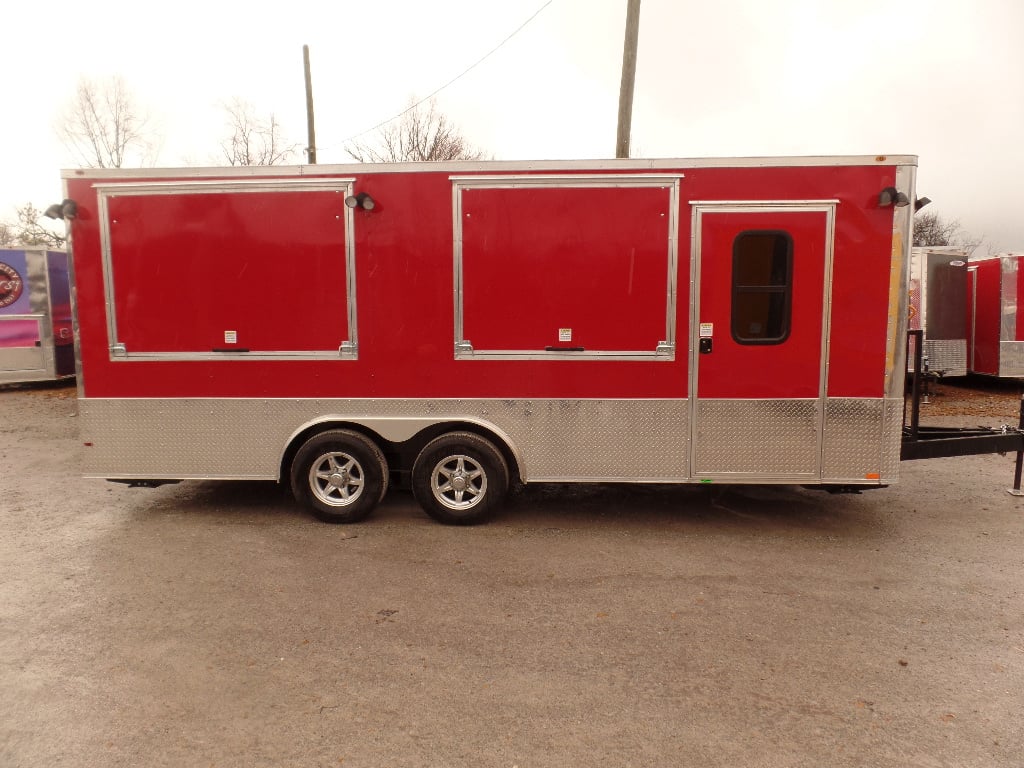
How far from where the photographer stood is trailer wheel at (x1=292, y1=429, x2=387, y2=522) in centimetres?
571

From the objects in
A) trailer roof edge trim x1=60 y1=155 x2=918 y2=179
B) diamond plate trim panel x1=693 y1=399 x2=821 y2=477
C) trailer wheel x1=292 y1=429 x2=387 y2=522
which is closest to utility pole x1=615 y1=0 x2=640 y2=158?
trailer roof edge trim x1=60 y1=155 x2=918 y2=179

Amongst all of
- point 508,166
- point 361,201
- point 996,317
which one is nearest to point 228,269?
point 361,201

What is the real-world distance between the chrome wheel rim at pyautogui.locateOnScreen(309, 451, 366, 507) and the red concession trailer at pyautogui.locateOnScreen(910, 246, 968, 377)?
11.3 meters

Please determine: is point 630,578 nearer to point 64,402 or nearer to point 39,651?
point 39,651

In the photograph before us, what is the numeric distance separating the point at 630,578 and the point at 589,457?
120cm

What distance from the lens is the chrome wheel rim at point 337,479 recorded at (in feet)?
19.0

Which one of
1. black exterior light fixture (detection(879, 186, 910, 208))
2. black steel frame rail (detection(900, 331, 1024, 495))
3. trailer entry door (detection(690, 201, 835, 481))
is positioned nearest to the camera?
black exterior light fixture (detection(879, 186, 910, 208))

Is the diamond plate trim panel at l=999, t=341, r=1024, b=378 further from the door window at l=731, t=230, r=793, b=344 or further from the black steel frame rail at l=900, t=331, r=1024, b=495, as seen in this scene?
the door window at l=731, t=230, r=793, b=344

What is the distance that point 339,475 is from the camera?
5.80 meters

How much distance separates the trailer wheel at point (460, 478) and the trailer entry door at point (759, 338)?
66.0 inches

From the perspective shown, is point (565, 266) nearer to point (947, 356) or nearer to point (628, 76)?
point (628, 76)

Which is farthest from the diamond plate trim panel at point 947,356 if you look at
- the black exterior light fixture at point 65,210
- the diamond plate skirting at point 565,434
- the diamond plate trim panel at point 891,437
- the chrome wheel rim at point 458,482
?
the black exterior light fixture at point 65,210

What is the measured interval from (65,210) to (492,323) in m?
3.63

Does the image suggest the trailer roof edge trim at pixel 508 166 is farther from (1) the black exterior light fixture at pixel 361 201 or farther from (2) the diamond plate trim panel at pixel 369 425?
(2) the diamond plate trim panel at pixel 369 425
